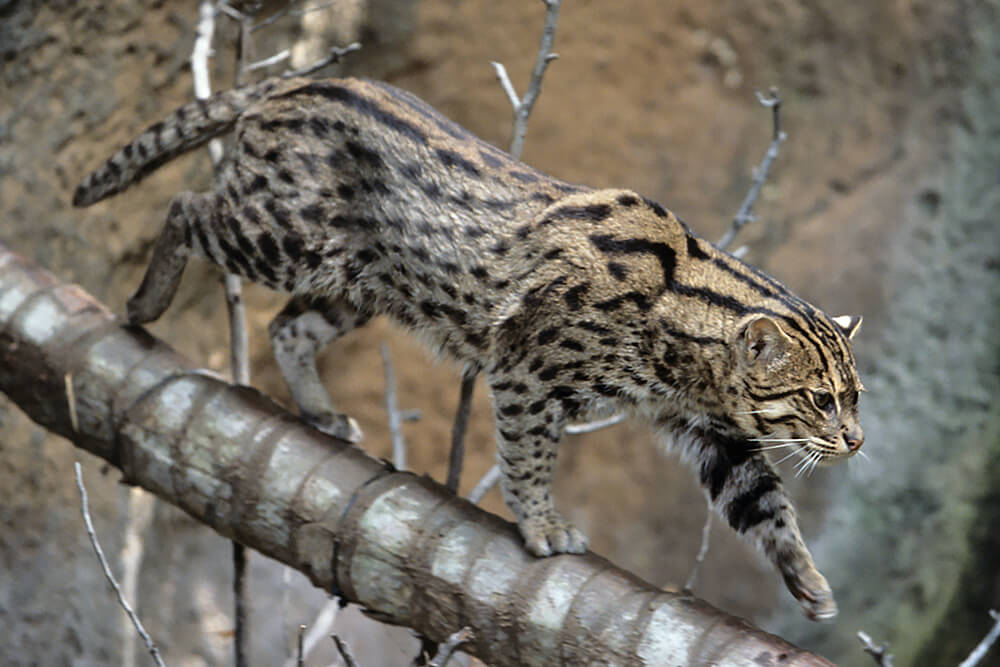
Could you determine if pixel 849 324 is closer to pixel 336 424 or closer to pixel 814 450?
pixel 814 450

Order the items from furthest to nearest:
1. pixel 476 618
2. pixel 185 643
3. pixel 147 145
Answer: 1. pixel 185 643
2. pixel 147 145
3. pixel 476 618

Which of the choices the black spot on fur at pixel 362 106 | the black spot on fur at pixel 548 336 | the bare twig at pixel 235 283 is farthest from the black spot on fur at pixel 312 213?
the black spot on fur at pixel 548 336

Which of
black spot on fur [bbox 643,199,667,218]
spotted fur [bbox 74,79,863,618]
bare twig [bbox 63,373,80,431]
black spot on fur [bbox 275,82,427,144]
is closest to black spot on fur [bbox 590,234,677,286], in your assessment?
spotted fur [bbox 74,79,863,618]

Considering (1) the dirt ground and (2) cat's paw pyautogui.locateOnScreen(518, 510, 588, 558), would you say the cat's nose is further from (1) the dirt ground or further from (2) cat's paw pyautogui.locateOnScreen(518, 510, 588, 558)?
(1) the dirt ground

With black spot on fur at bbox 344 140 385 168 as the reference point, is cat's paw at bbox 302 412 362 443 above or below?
below

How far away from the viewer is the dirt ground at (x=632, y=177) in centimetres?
514

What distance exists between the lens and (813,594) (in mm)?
3178

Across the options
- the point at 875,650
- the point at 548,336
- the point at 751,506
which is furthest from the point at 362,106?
the point at 875,650

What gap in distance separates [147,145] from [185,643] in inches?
111

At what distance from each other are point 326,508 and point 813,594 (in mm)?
1475

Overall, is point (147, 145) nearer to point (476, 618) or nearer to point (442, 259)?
point (442, 259)

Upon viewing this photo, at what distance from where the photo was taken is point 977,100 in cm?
612

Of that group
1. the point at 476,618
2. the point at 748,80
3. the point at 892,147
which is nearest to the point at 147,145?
the point at 476,618

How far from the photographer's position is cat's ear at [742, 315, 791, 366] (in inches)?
125
